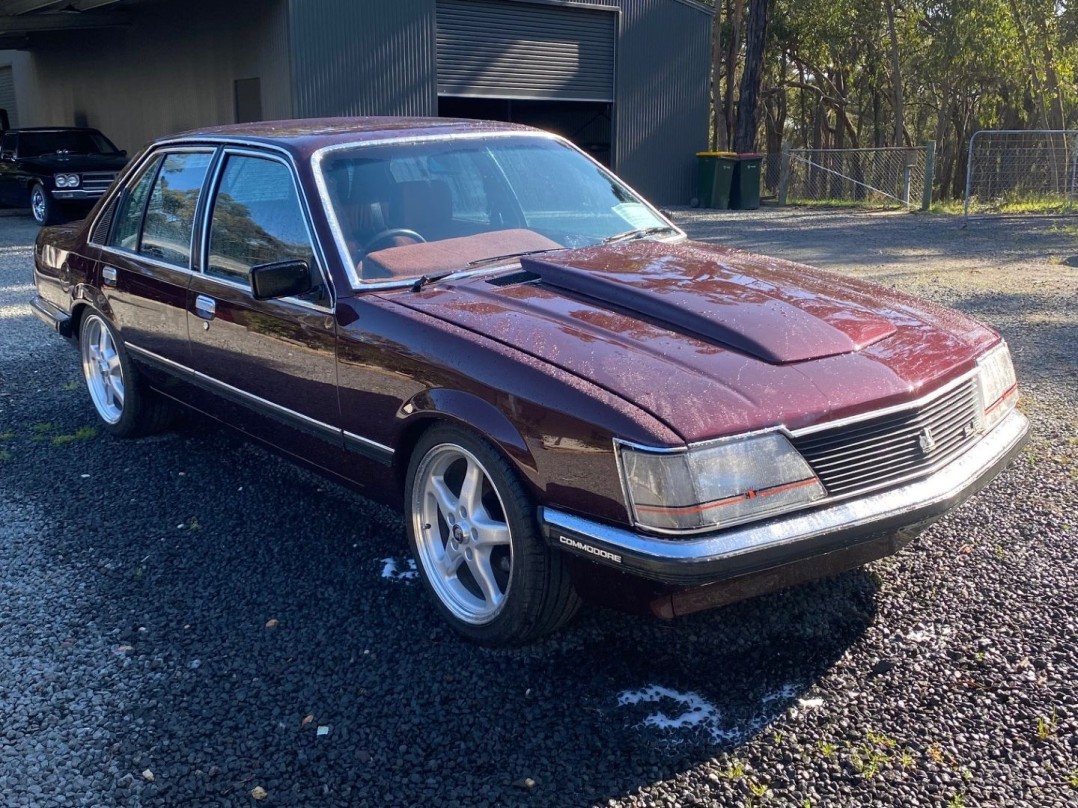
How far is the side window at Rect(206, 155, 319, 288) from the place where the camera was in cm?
401

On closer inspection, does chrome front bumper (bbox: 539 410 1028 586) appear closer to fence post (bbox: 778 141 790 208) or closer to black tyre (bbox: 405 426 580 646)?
black tyre (bbox: 405 426 580 646)

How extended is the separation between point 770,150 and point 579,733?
1602 inches

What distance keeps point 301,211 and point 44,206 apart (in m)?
14.2

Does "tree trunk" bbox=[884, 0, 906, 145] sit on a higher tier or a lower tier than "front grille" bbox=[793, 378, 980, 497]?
higher

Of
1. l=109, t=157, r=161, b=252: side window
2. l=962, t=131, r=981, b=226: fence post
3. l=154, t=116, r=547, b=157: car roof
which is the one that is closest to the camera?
l=154, t=116, r=547, b=157: car roof

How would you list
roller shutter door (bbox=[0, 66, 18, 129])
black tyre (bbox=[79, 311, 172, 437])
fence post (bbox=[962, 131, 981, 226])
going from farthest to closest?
roller shutter door (bbox=[0, 66, 18, 129]), fence post (bbox=[962, 131, 981, 226]), black tyre (bbox=[79, 311, 172, 437])

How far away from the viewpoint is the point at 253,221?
14.0ft

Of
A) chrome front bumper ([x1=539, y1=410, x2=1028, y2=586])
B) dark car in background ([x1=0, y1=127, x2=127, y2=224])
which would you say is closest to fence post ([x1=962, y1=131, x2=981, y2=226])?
dark car in background ([x1=0, y1=127, x2=127, y2=224])

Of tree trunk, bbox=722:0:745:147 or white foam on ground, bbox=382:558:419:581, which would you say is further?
tree trunk, bbox=722:0:745:147

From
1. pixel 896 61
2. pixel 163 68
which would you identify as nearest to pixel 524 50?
pixel 163 68

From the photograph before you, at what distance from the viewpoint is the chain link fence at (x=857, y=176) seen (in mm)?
19375

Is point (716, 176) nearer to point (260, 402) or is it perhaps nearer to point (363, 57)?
point (363, 57)

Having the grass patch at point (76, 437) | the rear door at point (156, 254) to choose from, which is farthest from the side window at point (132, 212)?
the grass patch at point (76, 437)

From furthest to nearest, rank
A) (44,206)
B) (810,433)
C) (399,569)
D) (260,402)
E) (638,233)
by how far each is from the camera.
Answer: (44,206) < (638,233) < (260,402) < (399,569) < (810,433)
